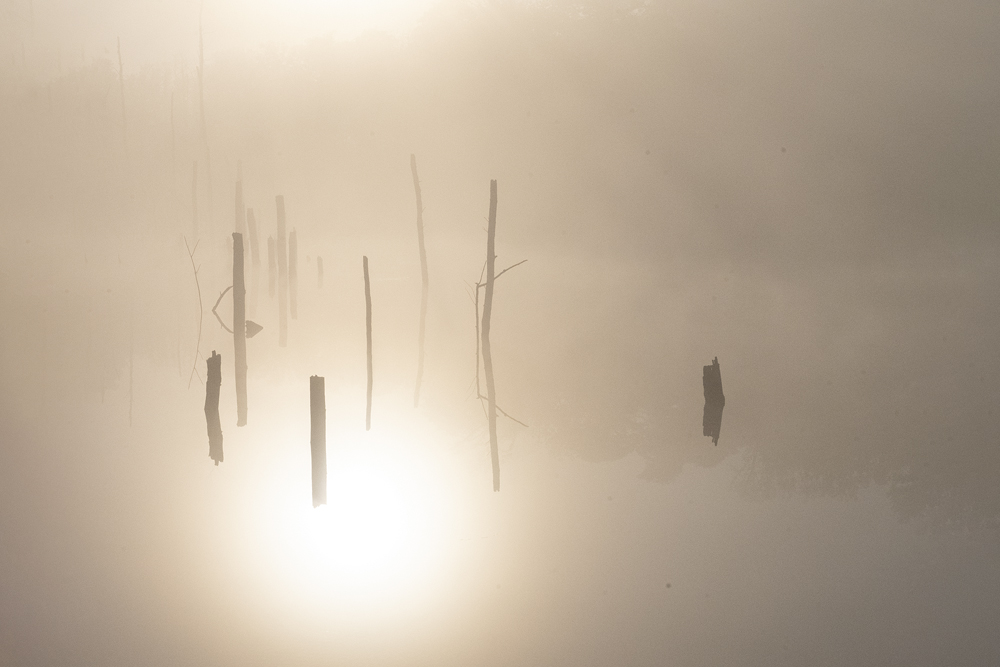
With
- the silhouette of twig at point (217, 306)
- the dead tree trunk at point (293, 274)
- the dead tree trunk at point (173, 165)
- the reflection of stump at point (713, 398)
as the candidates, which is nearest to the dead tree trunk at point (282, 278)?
the dead tree trunk at point (293, 274)

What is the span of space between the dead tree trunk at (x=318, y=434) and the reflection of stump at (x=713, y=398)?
2.56 feet

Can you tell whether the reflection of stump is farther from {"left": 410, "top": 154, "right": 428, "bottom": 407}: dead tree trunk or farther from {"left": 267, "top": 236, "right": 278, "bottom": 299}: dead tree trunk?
{"left": 267, "top": 236, "right": 278, "bottom": 299}: dead tree trunk

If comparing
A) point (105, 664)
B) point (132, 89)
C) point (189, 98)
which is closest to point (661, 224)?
point (189, 98)

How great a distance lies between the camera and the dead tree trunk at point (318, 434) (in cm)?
135

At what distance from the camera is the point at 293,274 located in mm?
1343

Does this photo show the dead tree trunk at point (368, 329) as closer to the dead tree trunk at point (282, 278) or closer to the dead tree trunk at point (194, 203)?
the dead tree trunk at point (282, 278)

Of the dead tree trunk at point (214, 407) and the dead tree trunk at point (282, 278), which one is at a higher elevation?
the dead tree trunk at point (282, 278)

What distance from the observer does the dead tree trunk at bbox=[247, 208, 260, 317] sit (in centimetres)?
135

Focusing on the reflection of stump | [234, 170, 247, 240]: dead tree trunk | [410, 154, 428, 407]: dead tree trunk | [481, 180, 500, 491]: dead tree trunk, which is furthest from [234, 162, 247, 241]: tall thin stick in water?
the reflection of stump

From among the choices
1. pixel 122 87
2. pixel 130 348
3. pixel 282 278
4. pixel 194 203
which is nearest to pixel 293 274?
pixel 282 278

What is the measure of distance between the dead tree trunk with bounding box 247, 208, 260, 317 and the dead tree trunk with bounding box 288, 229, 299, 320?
7 cm

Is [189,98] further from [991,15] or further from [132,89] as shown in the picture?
[991,15]

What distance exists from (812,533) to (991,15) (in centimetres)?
109

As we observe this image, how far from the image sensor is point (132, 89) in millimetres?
1371
